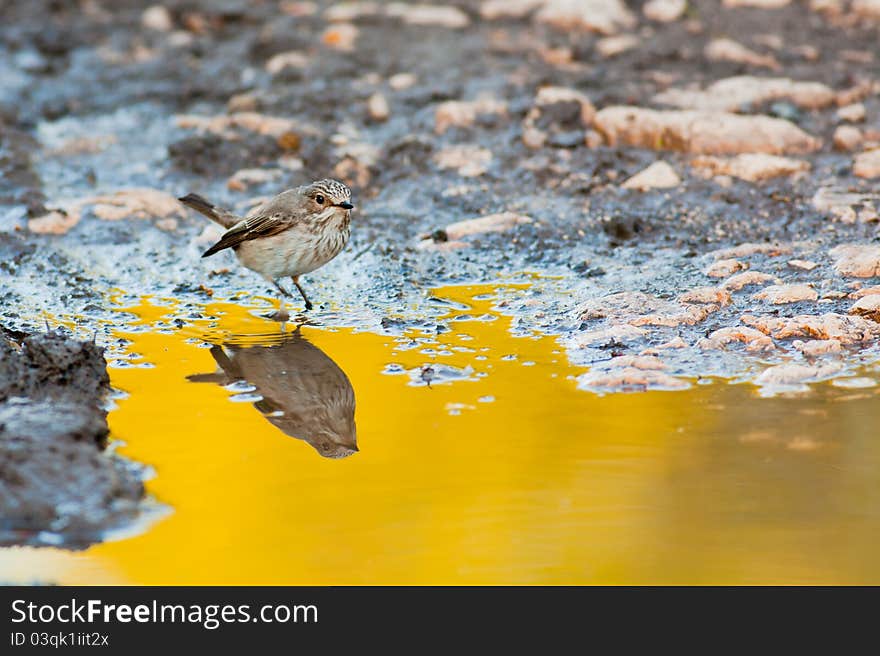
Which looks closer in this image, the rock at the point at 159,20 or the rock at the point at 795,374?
the rock at the point at 795,374

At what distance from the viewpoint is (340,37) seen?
11.3m

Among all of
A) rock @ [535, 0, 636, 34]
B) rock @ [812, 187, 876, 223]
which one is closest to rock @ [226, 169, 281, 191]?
rock @ [535, 0, 636, 34]

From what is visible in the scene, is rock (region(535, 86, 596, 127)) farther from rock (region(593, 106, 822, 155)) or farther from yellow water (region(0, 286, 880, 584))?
yellow water (region(0, 286, 880, 584))

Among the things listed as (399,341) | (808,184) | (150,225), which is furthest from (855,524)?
(150,225)

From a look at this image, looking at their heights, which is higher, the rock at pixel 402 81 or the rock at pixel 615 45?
the rock at pixel 615 45

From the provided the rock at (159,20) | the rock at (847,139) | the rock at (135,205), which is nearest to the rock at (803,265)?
the rock at (847,139)

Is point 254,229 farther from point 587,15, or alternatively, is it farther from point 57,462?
point 587,15

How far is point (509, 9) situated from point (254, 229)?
5.37m

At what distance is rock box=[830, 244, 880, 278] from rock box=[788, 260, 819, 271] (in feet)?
0.40

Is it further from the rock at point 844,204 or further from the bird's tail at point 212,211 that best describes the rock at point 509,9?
the bird's tail at point 212,211

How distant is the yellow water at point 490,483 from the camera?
3.90 m

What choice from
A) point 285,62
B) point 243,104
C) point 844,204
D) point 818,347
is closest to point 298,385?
point 818,347

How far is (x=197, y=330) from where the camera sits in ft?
21.4

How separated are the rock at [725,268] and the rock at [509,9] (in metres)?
5.13
